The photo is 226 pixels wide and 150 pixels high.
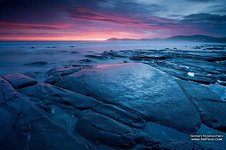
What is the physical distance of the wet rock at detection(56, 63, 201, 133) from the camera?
10.3ft

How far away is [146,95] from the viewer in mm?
4125

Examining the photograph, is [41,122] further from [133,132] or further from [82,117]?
[133,132]

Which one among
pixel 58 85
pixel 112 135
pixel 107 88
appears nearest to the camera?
pixel 112 135

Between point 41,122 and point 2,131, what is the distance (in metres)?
0.58

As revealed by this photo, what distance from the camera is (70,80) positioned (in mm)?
5078

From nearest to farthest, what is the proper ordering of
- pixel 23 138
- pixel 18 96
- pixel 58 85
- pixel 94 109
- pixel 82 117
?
pixel 23 138 → pixel 82 117 → pixel 94 109 → pixel 18 96 → pixel 58 85

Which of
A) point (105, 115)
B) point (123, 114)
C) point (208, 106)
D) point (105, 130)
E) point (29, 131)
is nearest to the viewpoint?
point (29, 131)

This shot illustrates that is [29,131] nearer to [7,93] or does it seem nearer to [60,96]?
[60,96]

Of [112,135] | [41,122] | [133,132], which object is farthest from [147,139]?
[41,122]

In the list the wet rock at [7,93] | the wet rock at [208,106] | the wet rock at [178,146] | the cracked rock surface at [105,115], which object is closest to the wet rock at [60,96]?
the cracked rock surface at [105,115]

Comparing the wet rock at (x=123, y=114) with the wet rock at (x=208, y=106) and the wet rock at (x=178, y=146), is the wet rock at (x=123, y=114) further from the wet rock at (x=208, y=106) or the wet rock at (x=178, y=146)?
the wet rock at (x=208, y=106)

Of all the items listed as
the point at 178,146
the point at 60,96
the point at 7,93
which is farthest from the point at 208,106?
the point at 7,93

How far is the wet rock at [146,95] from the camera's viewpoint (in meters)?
3.14

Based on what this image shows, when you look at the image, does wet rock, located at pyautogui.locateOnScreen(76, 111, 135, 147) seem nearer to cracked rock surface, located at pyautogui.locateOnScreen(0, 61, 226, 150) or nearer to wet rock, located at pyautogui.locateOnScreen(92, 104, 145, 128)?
cracked rock surface, located at pyautogui.locateOnScreen(0, 61, 226, 150)
